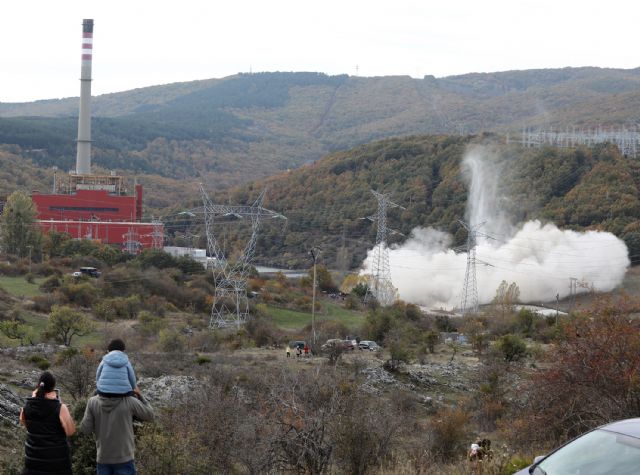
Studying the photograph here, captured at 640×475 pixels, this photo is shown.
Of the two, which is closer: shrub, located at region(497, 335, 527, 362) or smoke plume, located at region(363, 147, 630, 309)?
shrub, located at region(497, 335, 527, 362)

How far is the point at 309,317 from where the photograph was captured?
2085 inches

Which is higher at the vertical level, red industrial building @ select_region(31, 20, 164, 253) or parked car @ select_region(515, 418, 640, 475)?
parked car @ select_region(515, 418, 640, 475)

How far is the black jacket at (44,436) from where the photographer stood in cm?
793

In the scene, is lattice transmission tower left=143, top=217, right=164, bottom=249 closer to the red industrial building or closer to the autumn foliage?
the red industrial building

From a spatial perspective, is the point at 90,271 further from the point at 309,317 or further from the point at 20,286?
the point at 309,317

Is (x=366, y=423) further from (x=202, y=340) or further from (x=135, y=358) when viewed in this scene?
(x=202, y=340)

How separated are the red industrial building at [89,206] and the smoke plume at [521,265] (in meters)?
19.5

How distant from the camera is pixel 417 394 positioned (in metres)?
31.7

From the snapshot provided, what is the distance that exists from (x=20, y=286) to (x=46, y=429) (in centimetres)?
4481

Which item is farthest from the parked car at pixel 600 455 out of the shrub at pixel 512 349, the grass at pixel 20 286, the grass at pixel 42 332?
the grass at pixel 20 286

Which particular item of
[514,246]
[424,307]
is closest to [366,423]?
[424,307]

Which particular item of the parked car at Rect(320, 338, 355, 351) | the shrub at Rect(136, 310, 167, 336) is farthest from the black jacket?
the shrub at Rect(136, 310, 167, 336)

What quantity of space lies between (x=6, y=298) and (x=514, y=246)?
4319cm

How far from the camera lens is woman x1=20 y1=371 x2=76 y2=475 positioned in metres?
7.93
